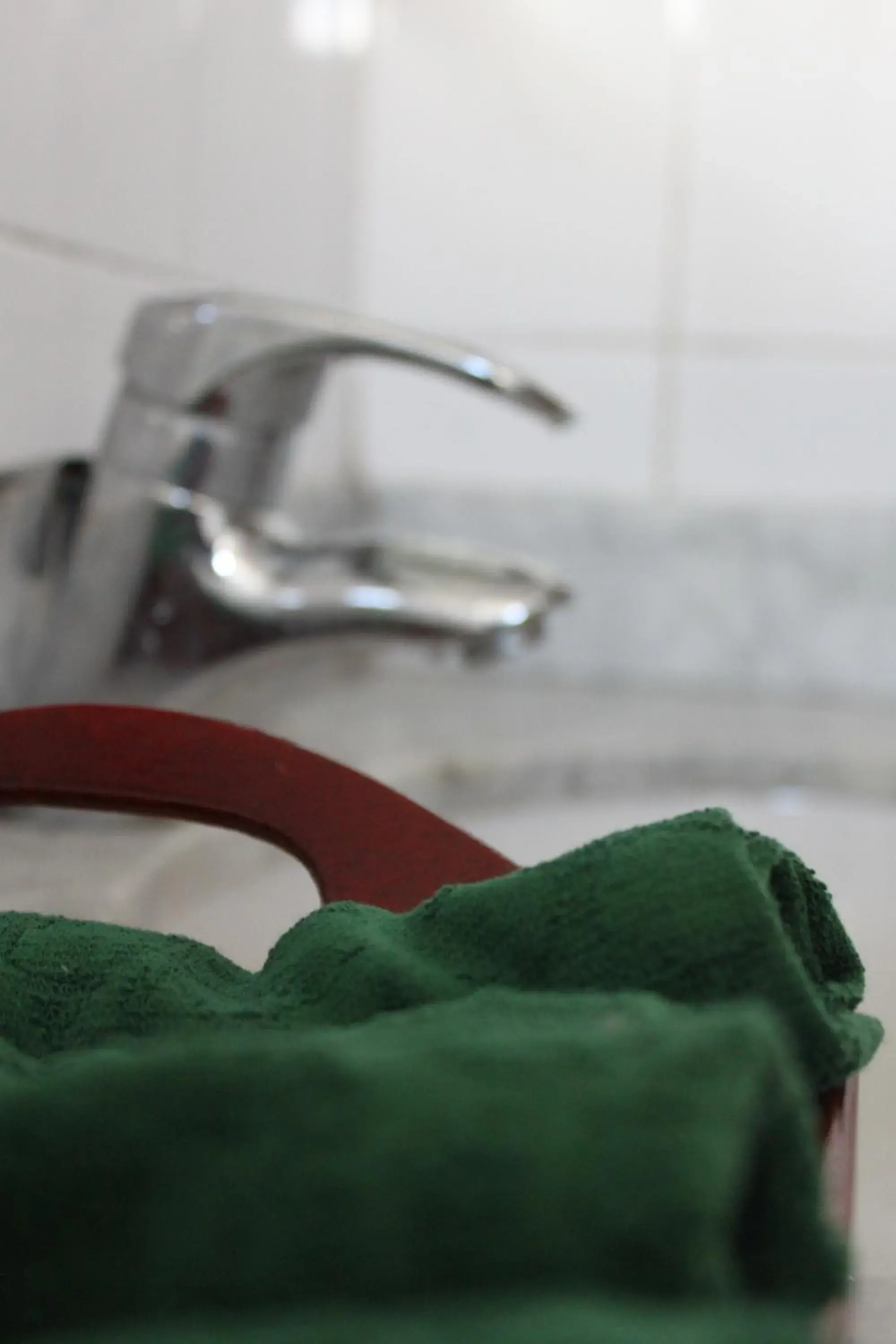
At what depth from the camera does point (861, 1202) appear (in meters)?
0.28

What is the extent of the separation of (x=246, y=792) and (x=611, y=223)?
2.02 ft

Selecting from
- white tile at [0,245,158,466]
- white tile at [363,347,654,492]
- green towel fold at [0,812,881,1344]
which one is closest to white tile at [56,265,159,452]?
white tile at [0,245,158,466]

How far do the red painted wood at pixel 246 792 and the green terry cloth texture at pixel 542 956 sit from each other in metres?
0.05

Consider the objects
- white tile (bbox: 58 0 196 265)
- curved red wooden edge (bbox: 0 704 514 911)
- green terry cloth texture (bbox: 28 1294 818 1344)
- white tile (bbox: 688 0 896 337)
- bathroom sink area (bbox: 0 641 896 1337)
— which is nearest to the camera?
green terry cloth texture (bbox: 28 1294 818 1344)

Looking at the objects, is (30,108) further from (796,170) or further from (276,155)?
(796,170)

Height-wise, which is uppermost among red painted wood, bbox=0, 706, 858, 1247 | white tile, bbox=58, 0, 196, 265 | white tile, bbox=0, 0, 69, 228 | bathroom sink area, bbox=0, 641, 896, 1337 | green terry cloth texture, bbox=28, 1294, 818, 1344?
white tile, bbox=58, 0, 196, 265

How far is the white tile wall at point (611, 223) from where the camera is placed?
0.75 meters

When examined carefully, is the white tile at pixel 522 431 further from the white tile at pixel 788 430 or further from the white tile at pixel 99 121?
the white tile at pixel 99 121

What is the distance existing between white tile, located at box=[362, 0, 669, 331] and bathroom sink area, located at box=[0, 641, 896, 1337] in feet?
0.71

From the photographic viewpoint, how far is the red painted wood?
0.24 metres

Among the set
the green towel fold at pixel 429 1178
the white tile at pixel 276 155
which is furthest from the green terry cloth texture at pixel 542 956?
the white tile at pixel 276 155

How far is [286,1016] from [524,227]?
0.69 meters

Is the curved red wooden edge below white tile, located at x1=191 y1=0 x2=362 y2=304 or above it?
below

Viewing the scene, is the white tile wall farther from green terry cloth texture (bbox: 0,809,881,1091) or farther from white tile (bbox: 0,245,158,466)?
green terry cloth texture (bbox: 0,809,881,1091)
